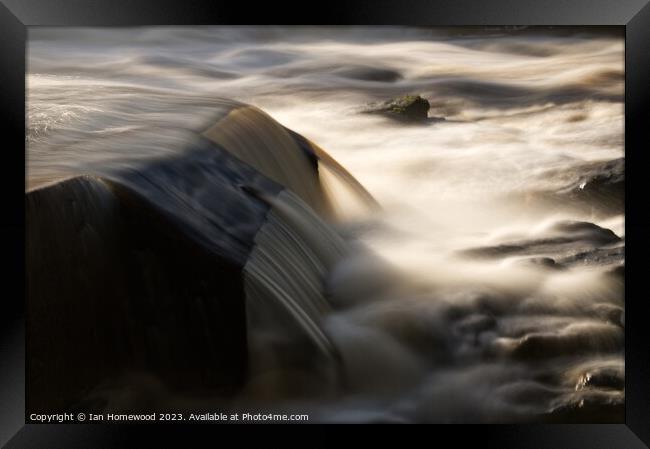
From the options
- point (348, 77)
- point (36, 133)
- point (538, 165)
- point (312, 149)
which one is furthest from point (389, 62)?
point (36, 133)

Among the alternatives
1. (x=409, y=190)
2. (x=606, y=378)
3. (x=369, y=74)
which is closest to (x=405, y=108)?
(x=369, y=74)

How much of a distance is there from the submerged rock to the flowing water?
0.03 m

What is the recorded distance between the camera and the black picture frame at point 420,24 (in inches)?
144

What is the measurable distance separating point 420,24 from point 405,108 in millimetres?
331

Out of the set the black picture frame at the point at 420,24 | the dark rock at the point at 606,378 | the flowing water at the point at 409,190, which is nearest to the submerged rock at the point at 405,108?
the flowing water at the point at 409,190

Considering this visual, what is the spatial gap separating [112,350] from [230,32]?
131cm

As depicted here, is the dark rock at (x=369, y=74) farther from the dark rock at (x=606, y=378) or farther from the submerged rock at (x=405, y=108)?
the dark rock at (x=606, y=378)

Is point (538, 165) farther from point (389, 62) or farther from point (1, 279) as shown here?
point (1, 279)

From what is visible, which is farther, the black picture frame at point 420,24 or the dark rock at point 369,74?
the dark rock at point 369,74

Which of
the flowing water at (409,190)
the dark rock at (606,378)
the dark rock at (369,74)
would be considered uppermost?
the dark rock at (369,74)

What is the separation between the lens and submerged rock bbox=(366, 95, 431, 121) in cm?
377

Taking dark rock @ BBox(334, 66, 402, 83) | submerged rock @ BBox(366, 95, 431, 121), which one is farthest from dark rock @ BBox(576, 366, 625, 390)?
dark rock @ BBox(334, 66, 402, 83)

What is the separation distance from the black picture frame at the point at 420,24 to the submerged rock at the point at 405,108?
31 cm

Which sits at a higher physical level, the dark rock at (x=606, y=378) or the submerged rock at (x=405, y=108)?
the submerged rock at (x=405, y=108)
